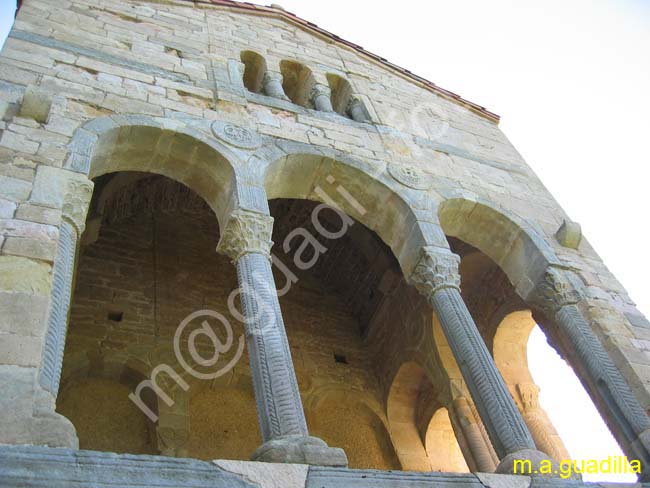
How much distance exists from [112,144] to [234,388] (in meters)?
3.49

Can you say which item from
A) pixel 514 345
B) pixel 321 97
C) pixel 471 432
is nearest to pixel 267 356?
pixel 471 432

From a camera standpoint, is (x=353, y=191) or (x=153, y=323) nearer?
(x=353, y=191)

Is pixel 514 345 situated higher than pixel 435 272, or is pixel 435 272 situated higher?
pixel 435 272

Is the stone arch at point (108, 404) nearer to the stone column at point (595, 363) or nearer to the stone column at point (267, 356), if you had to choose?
the stone column at point (267, 356)

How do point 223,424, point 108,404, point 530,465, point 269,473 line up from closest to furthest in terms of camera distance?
point 269,473
point 530,465
point 108,404
point 223,424

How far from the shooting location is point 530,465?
395 cm

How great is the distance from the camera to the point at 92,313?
7242 mm

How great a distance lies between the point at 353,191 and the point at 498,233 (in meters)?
1.78

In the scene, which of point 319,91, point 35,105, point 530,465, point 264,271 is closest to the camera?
point 530,465

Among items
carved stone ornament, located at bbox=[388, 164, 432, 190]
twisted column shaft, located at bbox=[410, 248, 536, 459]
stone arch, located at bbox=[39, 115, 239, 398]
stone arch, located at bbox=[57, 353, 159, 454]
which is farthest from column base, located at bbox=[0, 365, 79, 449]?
carved stone ornament, located at bbox=[388, 164, 432, 190]

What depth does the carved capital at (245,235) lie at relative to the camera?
486cm

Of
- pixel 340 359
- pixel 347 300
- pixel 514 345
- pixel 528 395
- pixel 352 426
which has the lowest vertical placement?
pixel 352 426

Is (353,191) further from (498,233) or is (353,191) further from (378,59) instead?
(378,59)

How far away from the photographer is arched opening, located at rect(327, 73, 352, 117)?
→ 841 centimetres
